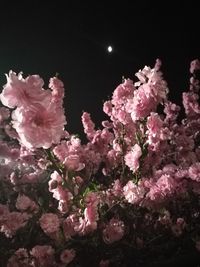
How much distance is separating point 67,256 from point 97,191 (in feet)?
2.43

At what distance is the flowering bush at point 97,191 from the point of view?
240cm

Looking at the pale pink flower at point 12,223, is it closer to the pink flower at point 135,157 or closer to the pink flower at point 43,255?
the pink flower at point 43,255

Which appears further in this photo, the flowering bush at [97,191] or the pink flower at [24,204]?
the pink flower at [24,204]

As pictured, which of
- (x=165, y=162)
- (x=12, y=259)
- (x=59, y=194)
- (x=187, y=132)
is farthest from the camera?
(x=187, y=132)

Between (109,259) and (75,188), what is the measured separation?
1041 millimetres

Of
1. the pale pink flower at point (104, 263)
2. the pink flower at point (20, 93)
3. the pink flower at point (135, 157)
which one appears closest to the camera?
the pink flower at point (20, 93)

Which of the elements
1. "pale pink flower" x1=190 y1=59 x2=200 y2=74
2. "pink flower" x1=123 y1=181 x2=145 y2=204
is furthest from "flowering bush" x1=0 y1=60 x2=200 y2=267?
"pale pink flower" x1=190 y1=59 x2=200 y2=74

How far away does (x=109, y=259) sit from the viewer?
3.57m

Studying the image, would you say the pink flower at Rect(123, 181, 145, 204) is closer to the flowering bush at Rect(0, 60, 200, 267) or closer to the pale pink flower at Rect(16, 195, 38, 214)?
the flowering bush at Rect(0, 60, 200, 267)

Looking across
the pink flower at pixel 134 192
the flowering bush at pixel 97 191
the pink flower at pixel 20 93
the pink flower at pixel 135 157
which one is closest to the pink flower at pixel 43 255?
the flowering bush at pixel 97 191

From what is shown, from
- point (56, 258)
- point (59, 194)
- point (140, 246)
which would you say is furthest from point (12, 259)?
point (140, 246)

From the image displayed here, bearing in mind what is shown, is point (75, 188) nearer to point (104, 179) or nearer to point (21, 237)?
point (21, 237)

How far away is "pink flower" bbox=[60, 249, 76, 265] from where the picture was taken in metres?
3.25

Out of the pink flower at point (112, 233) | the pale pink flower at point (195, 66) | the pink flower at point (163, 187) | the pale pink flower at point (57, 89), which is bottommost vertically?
the pink flower at point (112, 233)
